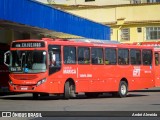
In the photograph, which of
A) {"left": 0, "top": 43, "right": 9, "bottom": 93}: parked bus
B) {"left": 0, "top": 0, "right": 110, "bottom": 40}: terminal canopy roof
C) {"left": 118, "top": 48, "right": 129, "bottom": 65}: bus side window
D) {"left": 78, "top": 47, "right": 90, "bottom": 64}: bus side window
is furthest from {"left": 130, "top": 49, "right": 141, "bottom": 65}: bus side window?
Result: {"left": 0, "top": 43, "right": 9, "bottom": 93}: parked bus

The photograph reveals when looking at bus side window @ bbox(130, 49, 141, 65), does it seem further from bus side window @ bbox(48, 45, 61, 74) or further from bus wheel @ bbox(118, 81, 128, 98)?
bus side window @ bbox(48, 45, 61, 74)

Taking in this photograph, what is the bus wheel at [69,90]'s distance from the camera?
76.3 feet

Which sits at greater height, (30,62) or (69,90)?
(30,62)

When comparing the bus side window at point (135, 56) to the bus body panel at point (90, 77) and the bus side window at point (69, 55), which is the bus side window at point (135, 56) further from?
the bus side window at point (69, 55)

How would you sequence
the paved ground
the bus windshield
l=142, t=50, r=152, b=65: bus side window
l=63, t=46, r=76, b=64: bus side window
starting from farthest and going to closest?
l=142, t=50, r=152, b=65: bus side window
l=63, t=46, r=76, b=64: bus side window
the bus windshield
the paved ground

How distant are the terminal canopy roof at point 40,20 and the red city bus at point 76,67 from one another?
12.5ft

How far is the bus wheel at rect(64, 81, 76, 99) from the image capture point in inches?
916

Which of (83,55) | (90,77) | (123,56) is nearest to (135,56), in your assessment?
(123,56)

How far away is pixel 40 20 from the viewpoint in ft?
102

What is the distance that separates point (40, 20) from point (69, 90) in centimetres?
875

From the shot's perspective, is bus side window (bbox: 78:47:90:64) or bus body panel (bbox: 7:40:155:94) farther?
bus side window (bbox: 78:47:90:64)

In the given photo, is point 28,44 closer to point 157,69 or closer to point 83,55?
point 83,55

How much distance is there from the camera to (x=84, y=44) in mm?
24719

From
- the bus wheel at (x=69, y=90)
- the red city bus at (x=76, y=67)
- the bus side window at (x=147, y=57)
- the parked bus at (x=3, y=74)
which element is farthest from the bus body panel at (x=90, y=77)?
the parked bus at (x=3, y=74)
